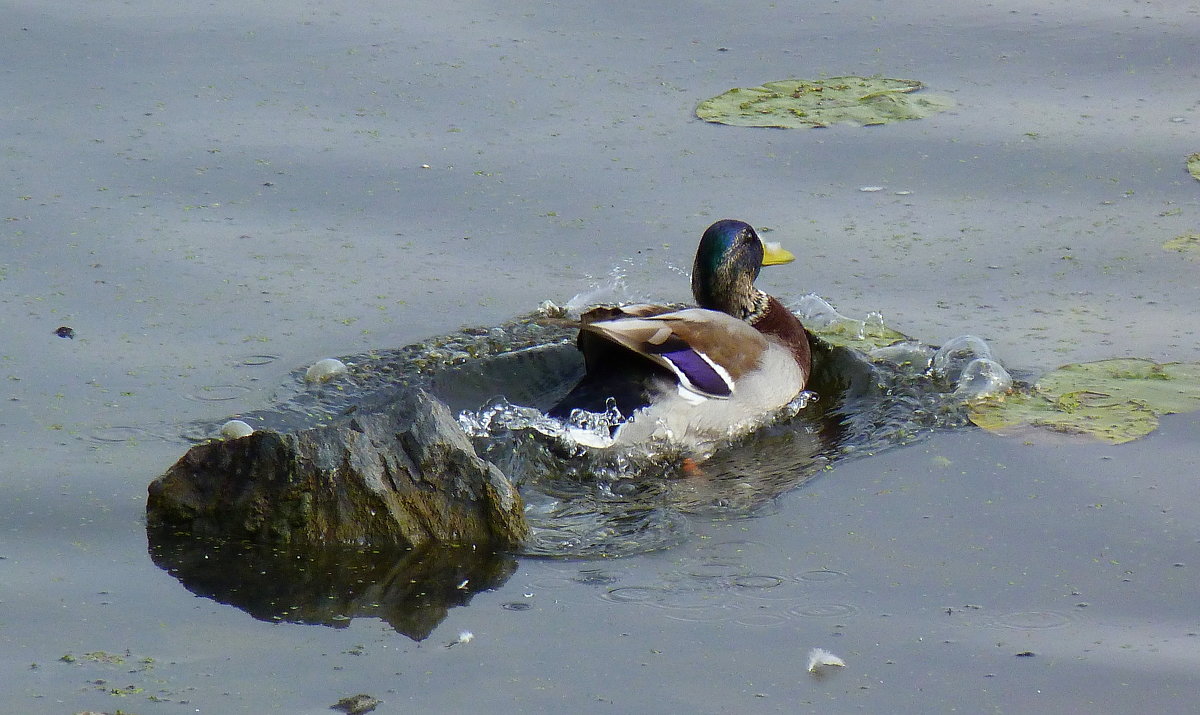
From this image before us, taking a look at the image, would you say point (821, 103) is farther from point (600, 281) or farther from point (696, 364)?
point (696, 364)

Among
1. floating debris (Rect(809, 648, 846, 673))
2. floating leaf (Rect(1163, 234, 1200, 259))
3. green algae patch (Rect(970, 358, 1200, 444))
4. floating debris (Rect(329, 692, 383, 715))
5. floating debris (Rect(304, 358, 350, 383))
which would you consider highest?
floating leaf (Rect(1163, 234, 1200, 259))

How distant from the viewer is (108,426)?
5137 mm

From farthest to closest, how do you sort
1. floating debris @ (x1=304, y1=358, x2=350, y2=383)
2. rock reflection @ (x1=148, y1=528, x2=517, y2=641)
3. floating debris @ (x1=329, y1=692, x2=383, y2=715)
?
floating debris @ (x1=304, y1=358, x2=350, y2=383)
rock reflection @ (x1=148, y1=528, x2=517, y2=641)
floating debris @ (x1=329, y1=692, x2=383, y2=715)

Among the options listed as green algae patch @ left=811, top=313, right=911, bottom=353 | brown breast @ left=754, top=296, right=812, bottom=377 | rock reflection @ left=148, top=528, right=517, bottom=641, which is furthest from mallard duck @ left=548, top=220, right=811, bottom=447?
rock reflection @ left=148, top=528, right=517, bottom=641

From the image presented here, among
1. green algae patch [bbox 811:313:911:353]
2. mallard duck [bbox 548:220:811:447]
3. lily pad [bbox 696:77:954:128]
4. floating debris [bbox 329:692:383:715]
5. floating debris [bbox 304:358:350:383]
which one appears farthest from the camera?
lily pad [bbox 696:77:954:128]

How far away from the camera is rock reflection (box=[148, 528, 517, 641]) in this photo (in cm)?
409

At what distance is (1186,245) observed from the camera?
6828 millimetres

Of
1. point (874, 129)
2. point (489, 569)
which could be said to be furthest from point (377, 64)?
point (489, 569)

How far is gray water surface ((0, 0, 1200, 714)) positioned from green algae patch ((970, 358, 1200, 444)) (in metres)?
0.12

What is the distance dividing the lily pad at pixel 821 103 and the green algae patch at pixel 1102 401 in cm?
264

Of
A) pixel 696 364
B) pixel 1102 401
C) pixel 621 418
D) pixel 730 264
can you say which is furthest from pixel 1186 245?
pixel 621 418

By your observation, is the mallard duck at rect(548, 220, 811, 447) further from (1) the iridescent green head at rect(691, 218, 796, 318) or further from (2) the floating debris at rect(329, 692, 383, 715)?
(2) the floating debris at rect(329, 692, 383, 715)

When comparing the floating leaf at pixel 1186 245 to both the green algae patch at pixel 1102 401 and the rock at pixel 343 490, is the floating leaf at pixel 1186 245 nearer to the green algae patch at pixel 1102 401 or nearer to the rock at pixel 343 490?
the green algae patch at pixel 1102 401

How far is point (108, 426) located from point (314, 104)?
3.31 m
